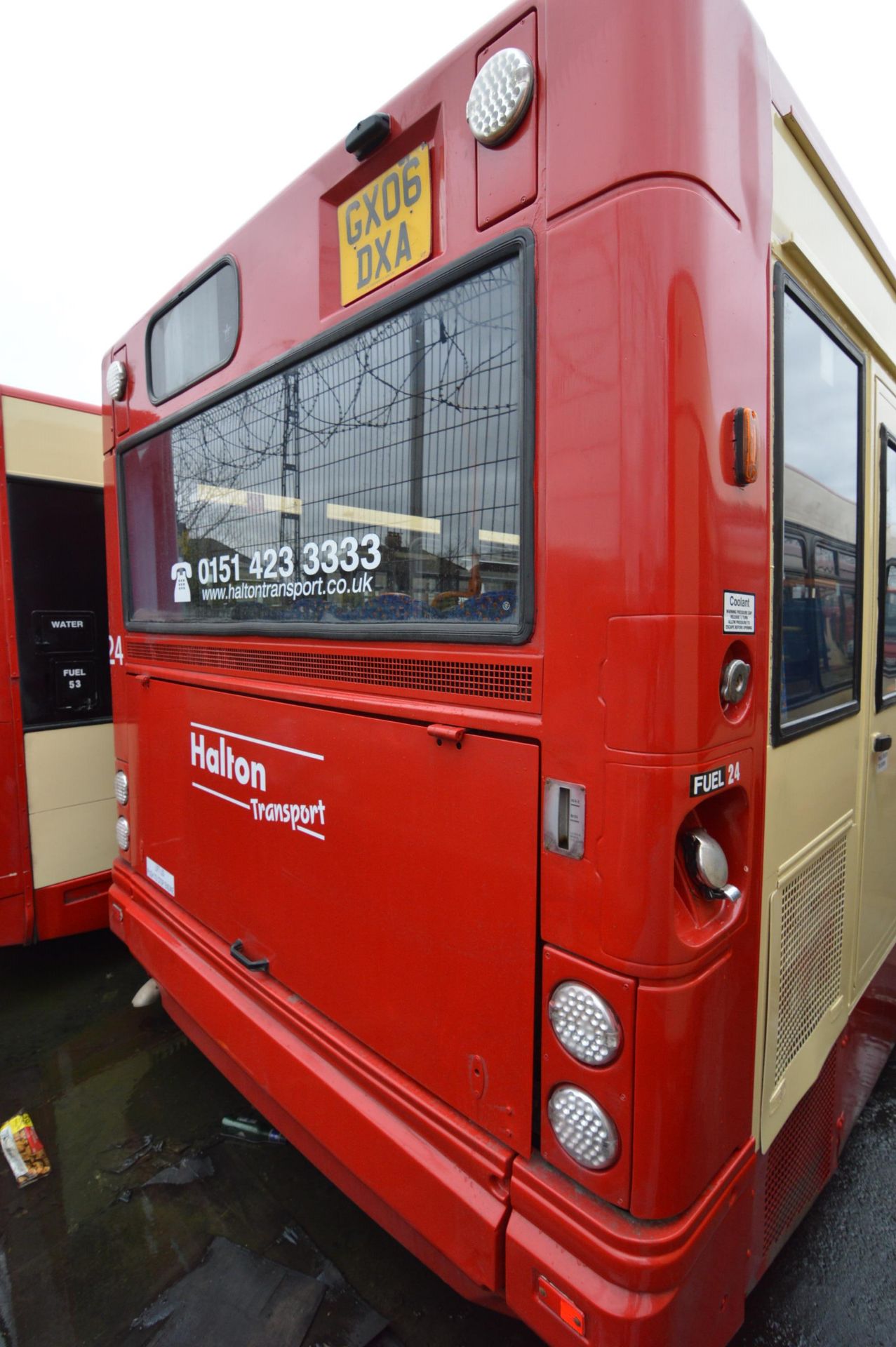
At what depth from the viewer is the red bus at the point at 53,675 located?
3463 millimetres

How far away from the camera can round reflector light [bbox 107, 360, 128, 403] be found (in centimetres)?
284

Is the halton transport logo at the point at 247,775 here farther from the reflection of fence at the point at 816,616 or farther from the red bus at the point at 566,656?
the reflection of fence at the point at 816,616

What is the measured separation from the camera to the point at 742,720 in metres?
1.34

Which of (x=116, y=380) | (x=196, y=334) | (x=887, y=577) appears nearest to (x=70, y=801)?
(x=116, y=380)

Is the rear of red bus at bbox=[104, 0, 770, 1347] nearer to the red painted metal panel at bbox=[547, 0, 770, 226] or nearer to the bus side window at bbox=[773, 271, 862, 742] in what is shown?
the red painted metal panel at bbox=[547, 0, 770, 226]

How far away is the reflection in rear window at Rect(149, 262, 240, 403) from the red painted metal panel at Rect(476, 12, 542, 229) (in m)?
1.07

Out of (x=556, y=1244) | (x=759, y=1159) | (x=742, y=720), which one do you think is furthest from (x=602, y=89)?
(x=759, y=1159)

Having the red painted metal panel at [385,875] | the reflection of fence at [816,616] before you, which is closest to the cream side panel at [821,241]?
the reflection of fence at [816,616]

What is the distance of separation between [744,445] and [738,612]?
30cm

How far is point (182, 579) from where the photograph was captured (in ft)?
8.55

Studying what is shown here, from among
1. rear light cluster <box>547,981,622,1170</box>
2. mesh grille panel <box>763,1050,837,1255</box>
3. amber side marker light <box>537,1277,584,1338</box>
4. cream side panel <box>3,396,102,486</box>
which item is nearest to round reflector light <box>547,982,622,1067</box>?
rear light cluster <box>547,981,622,1170</box>

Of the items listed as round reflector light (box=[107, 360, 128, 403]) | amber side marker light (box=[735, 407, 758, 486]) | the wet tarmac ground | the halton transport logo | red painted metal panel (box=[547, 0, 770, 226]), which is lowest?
the wet tarmac ground

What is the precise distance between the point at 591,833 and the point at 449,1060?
731 millimetres

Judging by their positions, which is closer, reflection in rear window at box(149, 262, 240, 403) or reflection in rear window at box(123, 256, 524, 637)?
reflection in rear window at box(123, 256, 524, 637)
